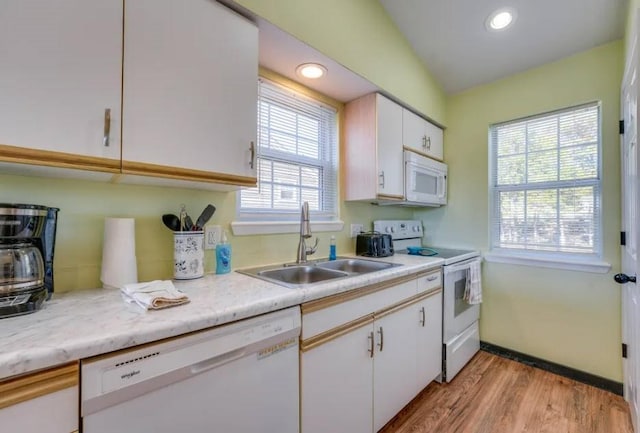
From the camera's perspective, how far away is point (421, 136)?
2533mm

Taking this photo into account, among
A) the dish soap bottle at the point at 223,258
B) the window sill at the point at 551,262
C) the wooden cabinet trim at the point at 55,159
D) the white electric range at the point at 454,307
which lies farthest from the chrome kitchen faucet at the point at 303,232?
the window sill at the point at 551,262

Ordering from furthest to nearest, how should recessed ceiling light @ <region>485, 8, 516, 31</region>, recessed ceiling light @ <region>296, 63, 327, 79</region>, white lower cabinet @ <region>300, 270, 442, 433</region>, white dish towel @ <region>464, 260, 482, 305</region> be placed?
white dish towel @ <region>464, 260, 482, 305</region> → recessed ceiling light @ <region>485, 8, 516, 31</region> → recessed ceiling light @ <region>296, 63, 327, 79</region> → white lower cabinet @ <region>300, 270, 442, 433</region>

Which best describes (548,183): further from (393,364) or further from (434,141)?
(393,364)

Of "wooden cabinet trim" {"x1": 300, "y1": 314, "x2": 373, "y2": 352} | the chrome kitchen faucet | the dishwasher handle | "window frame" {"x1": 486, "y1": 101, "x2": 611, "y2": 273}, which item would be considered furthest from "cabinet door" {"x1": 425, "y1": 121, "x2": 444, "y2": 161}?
the dishwasher handle

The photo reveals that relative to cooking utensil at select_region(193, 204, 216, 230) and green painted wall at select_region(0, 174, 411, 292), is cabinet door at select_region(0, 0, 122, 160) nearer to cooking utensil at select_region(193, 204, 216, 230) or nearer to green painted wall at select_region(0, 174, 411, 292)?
green painted wall at select_region(0, 174, 411, 292)

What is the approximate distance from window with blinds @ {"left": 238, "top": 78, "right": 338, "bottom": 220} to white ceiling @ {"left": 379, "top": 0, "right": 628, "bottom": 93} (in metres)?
0.92

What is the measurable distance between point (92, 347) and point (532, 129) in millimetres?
3052

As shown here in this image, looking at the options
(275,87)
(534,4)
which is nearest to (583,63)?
(534,4)

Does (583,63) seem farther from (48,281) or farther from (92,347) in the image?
(48,281)

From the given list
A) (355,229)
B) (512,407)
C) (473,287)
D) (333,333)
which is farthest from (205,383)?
(473,287)

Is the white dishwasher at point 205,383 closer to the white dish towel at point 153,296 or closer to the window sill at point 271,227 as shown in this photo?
the white dish towel at point 153,296

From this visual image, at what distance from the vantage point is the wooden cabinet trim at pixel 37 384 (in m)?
0.60

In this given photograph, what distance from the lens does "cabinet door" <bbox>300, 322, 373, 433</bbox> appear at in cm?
120

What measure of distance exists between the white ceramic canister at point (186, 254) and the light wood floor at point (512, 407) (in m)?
1.42
